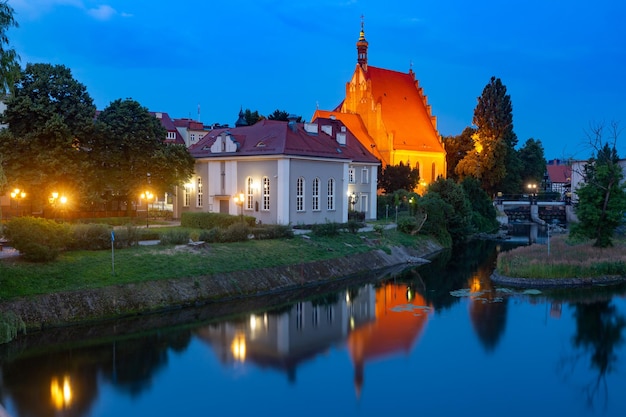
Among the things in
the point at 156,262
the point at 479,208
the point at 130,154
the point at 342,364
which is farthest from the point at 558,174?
the point at 342,364

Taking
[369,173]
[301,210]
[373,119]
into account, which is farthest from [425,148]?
[301,210]

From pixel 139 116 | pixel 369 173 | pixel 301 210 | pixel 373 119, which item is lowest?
pixel 301 210

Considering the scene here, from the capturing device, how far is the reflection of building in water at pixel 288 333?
17500 mm

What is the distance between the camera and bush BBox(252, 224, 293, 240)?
31.3 m

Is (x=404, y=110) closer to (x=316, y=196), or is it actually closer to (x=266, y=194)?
(x=316, y=196)

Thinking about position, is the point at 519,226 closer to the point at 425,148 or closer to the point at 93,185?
the point at 425,148

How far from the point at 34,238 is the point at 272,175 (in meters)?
18.0

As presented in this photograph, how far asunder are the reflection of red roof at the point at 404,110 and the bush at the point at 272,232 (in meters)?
34.8

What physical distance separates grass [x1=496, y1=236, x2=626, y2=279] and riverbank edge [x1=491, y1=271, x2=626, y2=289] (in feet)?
0.88

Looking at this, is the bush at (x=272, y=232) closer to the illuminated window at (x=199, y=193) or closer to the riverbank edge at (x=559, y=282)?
the illuminated window at (x=199, y=193)

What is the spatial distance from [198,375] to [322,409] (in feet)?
12.9

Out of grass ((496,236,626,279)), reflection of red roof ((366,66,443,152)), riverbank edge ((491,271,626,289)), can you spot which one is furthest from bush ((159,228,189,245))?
reflection of red roof ((366,66,443,152))

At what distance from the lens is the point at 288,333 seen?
20203mm

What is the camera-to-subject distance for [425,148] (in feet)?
221
